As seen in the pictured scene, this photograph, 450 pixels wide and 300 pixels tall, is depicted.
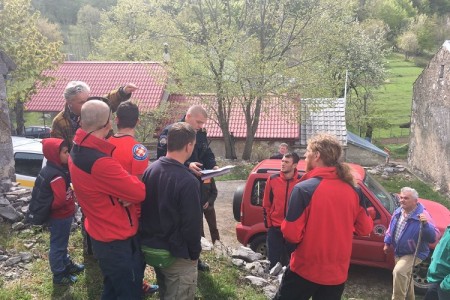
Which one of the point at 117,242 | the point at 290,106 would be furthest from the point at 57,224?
the point at 290,106

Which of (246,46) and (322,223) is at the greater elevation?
(246,46)

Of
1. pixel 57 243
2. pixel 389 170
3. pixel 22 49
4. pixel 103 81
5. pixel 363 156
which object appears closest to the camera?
pixel 57 243

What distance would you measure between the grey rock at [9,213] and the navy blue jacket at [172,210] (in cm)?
360

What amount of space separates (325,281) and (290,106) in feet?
49.9

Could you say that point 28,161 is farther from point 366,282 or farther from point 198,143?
point 366,282

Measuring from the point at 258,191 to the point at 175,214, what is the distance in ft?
13.4

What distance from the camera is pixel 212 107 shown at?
60.7 ft

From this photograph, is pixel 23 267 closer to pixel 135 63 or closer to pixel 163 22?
pixel 163 22

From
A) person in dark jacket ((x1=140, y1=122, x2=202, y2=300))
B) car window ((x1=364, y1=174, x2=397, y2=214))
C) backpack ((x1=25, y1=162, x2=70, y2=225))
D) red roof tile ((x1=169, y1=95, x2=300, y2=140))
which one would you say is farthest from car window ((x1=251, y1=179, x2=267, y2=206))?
red roof tile ((x1=169, y1=95, x2=300, y2=140))

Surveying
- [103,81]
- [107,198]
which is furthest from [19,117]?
[107,198]

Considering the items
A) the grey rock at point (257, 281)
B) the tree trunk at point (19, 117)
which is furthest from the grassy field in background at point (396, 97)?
the grey rock at point (257, 281)

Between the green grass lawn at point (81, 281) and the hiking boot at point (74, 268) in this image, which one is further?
the hiking boot at point (74, 268)

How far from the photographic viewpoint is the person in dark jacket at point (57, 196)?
13.6ft

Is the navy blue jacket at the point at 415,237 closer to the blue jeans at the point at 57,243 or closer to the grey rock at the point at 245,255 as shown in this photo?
the grey rock at the point at 245,255
